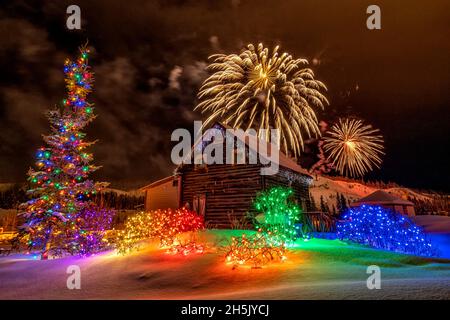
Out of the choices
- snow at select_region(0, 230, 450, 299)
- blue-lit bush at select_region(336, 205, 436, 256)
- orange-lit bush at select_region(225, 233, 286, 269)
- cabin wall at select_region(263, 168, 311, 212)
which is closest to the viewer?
snow at select_region(0, 230, 450, 299)

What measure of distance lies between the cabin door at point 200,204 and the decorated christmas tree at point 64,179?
7.13 meters

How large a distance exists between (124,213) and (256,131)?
22129mm

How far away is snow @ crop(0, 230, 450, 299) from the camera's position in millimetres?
4348

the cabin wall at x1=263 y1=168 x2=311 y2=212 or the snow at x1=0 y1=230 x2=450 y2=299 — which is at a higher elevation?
the cabin wall at x1=263 y1=168 x2=311 y2=212

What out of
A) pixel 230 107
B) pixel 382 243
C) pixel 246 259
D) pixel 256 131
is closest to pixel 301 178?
pixel 256 131

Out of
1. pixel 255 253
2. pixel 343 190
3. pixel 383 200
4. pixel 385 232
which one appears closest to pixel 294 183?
pixel 383 200

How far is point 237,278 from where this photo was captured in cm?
626

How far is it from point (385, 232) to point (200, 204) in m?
11.5

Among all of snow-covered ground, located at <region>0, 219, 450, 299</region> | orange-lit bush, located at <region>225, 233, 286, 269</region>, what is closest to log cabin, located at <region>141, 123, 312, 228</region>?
snow-covered ground, located at <region>0, 219, 450, 299</region>

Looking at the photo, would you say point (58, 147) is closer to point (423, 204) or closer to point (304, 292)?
point (304, 292)

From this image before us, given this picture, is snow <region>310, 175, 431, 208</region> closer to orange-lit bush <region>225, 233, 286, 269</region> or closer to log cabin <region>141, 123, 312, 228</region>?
log cabin <region>141, 123, 312, 228</region>

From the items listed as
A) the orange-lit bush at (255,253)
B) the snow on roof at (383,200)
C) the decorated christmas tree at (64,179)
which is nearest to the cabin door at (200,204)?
the decorated christmas tree at (64,179)

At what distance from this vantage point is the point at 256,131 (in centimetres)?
2345

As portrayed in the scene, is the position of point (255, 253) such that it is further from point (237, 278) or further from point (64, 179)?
point (64, 179)
